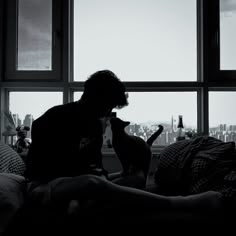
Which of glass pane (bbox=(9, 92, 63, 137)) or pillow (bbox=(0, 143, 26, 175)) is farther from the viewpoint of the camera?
glass pane (bbox=(9, 92, 63, 137))

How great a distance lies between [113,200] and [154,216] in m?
0.16

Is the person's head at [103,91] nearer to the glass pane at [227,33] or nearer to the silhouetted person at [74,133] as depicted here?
the silhouetted person at [74,133]

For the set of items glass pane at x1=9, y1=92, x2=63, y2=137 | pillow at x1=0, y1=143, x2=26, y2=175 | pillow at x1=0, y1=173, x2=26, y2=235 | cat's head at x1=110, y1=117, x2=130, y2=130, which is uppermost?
glass pane at x1=9, y1=92, x2=63, y2=137

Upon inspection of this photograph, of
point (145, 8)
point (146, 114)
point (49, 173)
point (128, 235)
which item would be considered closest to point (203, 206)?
point (128, 235)

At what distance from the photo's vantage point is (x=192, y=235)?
3.32ft

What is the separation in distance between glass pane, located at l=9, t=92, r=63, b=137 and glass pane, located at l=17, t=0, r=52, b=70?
250 mm

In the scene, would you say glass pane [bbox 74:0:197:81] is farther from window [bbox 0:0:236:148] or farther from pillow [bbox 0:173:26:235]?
pillow [bbox 0:173:26:235]

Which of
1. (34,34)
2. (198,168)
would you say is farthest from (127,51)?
(198,168)

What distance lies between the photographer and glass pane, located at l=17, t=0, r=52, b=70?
2.46 metres

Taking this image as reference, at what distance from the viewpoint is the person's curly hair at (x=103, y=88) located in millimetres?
1428

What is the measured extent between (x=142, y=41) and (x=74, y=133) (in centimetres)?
136

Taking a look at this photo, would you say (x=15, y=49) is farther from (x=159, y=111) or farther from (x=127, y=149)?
(x=127, y=149)

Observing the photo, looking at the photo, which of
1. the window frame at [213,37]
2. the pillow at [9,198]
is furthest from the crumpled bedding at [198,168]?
the window frame at [213,37]

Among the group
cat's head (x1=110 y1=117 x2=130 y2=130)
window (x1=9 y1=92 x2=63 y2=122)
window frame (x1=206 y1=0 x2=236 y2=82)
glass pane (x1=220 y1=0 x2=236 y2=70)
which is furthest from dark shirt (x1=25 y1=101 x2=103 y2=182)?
glass pane (x1=220 y1=0 x2=236 y2=70)
